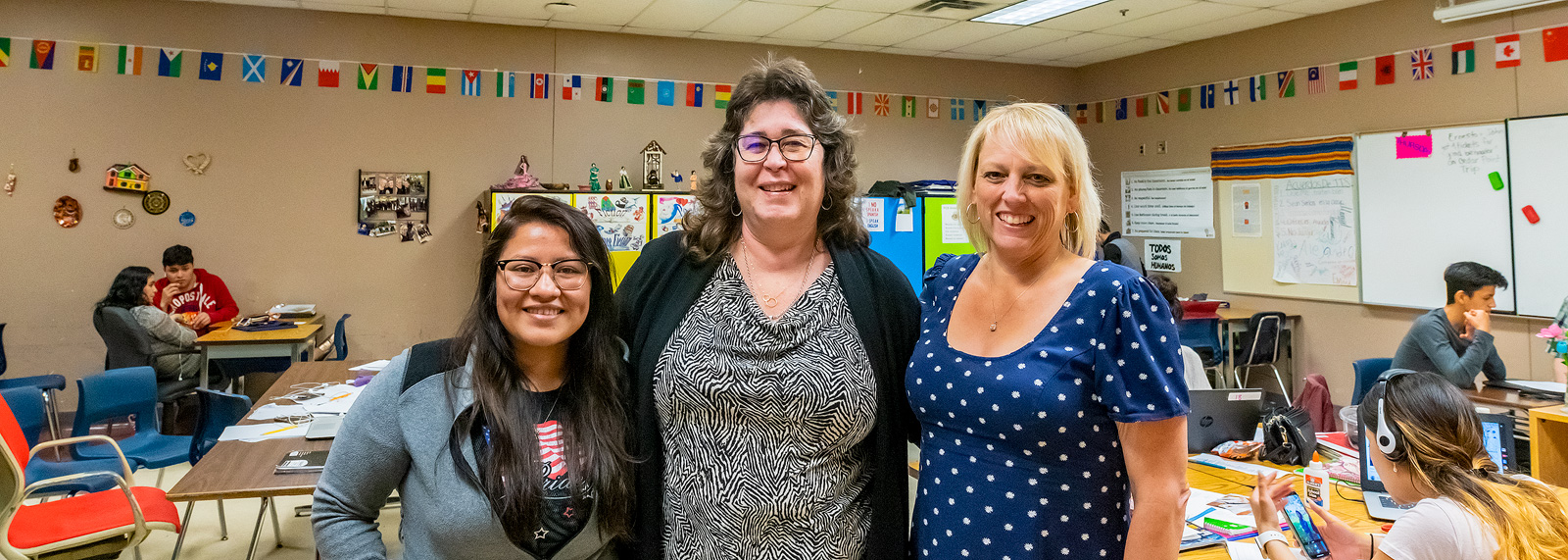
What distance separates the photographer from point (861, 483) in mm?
1534

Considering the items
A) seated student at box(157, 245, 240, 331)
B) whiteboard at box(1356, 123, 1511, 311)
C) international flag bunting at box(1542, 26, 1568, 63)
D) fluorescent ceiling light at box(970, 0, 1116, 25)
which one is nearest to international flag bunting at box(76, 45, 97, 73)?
seated student at box(157, 245, 240, 331)

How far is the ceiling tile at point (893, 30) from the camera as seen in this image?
6.14 metres

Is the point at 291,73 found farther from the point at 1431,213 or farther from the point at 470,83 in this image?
the point at 1431,213

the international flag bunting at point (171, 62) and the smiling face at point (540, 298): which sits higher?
the international flag bunting at point (171, 62)

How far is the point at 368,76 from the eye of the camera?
617cm

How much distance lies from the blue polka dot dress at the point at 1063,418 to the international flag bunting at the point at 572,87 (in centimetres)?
574

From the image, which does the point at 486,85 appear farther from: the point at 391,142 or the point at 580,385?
the point at 580,385

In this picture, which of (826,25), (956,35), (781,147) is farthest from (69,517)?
(956,35)

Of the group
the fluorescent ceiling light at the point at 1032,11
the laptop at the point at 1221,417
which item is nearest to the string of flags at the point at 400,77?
the fluorescent ceiling light at the point at 1032,11

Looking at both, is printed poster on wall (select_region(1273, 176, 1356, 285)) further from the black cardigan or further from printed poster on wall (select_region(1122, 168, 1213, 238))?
the black cardigan

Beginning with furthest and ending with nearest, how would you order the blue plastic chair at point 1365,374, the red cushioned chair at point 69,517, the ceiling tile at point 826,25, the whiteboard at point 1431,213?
the ceiling tile at point 826,25 < the whiteboard at point 1431,213 < the blue plastic chair at point 1365,374 < the red cushioned chair at point 69,517

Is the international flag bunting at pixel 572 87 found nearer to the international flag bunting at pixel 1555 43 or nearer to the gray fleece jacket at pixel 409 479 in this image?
the gray fleece jacket at pixel 409 479

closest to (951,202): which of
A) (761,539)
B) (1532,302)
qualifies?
(1532,302)

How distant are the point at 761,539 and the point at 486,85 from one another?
18.8 ft
